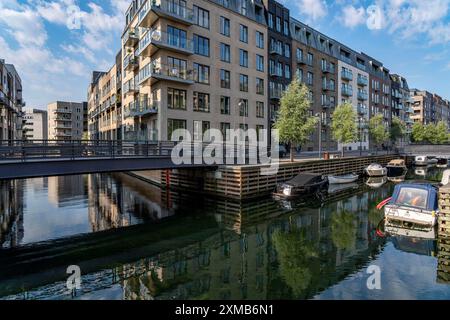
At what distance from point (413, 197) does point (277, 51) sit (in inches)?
1269

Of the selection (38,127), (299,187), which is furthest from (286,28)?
(38,127)

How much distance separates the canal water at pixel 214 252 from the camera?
9.00m

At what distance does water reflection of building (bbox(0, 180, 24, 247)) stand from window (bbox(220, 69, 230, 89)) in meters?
23.2

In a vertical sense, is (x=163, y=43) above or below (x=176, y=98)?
above

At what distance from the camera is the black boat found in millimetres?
22281

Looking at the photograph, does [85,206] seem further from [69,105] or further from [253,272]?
[69,105]

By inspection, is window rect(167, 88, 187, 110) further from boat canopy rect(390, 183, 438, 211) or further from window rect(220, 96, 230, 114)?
boat canopy rect(390, 183, 438, 211)

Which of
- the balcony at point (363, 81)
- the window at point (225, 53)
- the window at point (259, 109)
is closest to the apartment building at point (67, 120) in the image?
the window at point (259, 109)

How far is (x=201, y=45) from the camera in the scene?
3256cm

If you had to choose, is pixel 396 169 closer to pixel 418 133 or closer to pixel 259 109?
pixel 259 109

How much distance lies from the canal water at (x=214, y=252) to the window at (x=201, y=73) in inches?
638

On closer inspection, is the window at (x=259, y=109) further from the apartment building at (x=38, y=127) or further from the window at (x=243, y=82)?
the apartment building at (x=38, y=127)

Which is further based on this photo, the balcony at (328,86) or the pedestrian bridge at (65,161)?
the balcony at (328,86)
